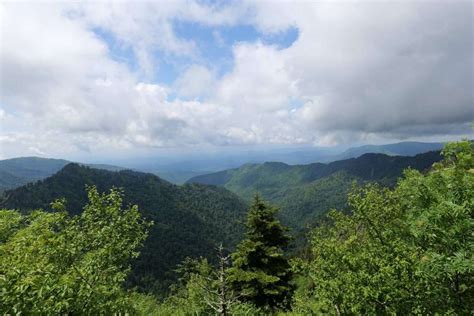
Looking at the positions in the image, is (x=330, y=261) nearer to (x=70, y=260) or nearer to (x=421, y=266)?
(x=421, y=266)

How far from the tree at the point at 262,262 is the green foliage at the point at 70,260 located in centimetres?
1372

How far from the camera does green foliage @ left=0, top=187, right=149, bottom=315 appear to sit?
673 cm

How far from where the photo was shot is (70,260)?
12656 millimetres

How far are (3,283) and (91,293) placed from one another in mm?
2749

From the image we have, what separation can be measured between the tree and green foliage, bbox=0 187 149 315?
1372 cm

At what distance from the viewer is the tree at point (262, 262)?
90.0ft

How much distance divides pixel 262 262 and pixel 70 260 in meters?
19.8

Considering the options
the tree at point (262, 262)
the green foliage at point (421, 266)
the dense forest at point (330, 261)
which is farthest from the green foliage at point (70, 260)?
the tree at point (262, 262)

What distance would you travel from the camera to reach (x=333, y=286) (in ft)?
34.3

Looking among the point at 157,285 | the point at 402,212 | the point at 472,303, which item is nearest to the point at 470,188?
the point at 472,303

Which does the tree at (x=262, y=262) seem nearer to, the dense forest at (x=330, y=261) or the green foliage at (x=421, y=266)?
the dense forest at (x=330, y=261)

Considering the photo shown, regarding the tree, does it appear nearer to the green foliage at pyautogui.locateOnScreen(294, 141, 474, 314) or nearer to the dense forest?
the dense forest

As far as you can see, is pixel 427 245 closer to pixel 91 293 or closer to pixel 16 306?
pixel 91 293

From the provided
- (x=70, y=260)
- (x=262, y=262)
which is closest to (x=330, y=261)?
(x=70, y=260)
